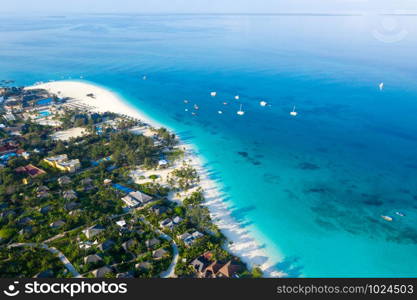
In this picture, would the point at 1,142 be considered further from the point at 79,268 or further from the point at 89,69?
the point at 89,69

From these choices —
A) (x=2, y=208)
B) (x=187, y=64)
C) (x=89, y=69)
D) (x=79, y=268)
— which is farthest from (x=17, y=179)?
(x=187, y=64)

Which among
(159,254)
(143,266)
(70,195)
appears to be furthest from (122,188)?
(143,266)

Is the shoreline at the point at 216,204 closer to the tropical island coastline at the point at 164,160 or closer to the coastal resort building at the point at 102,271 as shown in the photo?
the tropical island coastline at the point at 164,160

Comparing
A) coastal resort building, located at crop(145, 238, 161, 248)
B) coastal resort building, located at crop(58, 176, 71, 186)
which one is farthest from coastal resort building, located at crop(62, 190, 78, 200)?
coastal resort building, located at crop(145, 238, 161, 248)

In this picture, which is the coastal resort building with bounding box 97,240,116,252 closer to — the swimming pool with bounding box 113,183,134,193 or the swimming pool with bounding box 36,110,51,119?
the swimming pool with bounding box 113,183,134,193

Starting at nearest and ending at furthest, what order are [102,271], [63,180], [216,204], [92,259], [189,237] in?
[102,271] → [92,259] → [189,237] → [216,204] → [63,180]

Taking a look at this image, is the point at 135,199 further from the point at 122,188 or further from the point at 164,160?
the point at 164,160

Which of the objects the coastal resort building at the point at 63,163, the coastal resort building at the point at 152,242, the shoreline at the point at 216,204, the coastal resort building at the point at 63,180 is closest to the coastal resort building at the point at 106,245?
the coastal resort building at the point at 152,242
